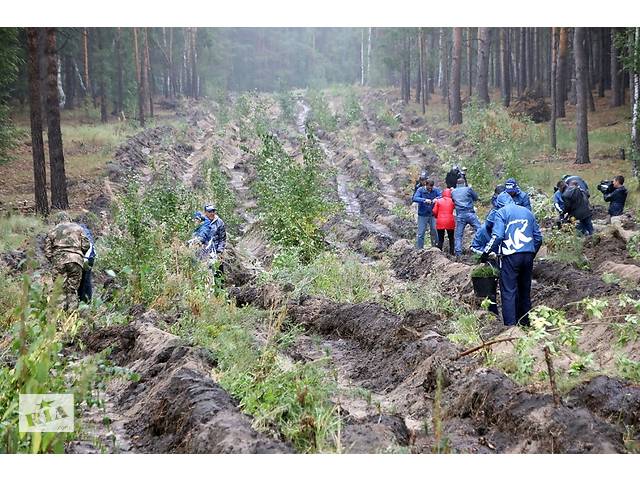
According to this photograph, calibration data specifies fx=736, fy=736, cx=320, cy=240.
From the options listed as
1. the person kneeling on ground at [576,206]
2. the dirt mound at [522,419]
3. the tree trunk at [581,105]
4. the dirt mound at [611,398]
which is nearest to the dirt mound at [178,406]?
the dirt mound at [522,419]

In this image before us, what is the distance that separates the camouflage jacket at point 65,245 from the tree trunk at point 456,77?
973 inches

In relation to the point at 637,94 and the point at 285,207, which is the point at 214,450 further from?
the point at 637,94

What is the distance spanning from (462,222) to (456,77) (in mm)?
19711

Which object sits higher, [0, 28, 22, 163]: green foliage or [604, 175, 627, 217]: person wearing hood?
[0, 28, 22, 163]: green foliage

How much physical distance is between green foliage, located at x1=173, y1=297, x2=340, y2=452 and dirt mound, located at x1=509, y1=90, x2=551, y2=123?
1031 inches

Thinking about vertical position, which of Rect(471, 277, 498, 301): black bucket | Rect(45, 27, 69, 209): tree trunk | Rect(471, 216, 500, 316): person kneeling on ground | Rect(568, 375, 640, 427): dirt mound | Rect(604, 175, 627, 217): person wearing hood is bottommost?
Rect(568, 375, 640, 427): dirt mound

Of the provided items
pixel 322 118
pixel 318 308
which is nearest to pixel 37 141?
pixel 318 308

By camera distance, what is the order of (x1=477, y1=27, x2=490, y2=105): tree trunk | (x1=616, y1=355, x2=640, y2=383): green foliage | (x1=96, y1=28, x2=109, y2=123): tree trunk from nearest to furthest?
(x1=616, y1=355, x2=640, y2=383): green foliage → (x1=477, y1=27, x2=490, y2=105): tree trunk → (x1=96, y1=28, x2=109, y2=123): tree trunk

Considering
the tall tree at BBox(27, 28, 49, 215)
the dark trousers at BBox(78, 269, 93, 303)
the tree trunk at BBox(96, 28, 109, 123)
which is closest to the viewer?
the dark trousers at BBox(78, 269, 93, 303)

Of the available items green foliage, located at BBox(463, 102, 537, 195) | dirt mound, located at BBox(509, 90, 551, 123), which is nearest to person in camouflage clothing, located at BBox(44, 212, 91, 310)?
green foliage, located at BBox(463, 102, 537, 195)

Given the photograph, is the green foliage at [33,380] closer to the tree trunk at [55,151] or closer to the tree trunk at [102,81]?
the tree trunk at [55,151]

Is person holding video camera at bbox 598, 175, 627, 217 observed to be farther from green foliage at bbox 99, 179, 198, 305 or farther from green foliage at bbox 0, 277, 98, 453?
green foliage at bbox 0, 277, 98, 453

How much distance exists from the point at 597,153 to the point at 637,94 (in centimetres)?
530

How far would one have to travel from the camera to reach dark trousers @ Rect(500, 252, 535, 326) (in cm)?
862
